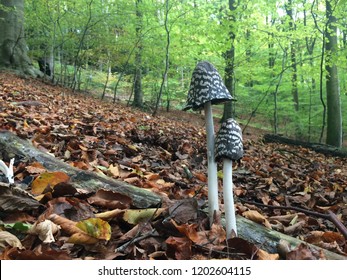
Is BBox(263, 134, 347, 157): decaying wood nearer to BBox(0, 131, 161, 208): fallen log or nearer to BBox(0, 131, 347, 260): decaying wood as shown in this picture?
BBox(0, 131, 347, 260): decaying wood

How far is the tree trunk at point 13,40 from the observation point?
1406 cm

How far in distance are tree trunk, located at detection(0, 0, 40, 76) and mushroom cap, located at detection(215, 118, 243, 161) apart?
14.2 meters

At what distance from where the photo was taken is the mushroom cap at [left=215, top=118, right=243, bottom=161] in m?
1.82

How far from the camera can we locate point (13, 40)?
14258mm

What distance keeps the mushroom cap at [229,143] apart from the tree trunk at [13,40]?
14.2 metres

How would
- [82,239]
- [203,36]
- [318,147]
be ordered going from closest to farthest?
[82,239], [318,147], [203,36]

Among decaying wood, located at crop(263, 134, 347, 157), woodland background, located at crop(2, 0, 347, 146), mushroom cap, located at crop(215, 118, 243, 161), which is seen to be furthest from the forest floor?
woodland background, located at crop(2, 0, 347, 146)

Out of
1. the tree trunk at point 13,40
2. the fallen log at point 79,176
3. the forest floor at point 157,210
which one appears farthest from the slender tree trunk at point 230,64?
the fallen log at point 79,176

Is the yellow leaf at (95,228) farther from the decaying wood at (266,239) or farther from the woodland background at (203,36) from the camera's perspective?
the woodland background at (203,36)

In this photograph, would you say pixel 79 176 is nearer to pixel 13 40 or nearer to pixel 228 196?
pixel 228 196

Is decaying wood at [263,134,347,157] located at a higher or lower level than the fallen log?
lower

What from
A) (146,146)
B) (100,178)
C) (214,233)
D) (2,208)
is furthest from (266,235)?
(146,146)

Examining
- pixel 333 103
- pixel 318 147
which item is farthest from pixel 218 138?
pixel 333 103

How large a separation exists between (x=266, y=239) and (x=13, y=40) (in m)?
15.3
